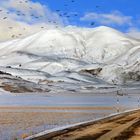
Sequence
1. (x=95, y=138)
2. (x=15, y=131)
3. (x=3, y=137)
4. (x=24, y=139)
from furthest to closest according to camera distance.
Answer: (x=15, y=131) → (x=3, y=137) → (x=24, y=139) → (x=95, y=138)

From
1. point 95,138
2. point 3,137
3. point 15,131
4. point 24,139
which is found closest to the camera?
point 95,138

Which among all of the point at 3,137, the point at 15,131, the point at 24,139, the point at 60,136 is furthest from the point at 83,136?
the point at 15,131

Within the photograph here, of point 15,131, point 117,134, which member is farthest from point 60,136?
point 15,131

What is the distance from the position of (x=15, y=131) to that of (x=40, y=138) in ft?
32.2

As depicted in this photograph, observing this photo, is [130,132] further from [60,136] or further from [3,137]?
[3,137]

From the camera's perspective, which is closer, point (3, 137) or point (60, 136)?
point (60, 136)

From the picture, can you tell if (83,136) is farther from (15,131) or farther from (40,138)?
→ (15,131)

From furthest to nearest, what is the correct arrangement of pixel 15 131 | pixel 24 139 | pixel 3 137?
pixel 15 131 < pixel 3 137 < pixel 24 139

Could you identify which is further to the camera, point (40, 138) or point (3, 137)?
point (3, 137)

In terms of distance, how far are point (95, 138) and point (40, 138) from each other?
137 inches

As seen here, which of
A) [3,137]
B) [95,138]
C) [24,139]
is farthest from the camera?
[3,137]

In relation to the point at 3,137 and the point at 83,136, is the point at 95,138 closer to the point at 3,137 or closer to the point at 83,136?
the point at 83,136

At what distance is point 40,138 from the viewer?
3020 cm

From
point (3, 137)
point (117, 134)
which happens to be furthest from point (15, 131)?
point (117, 134)
